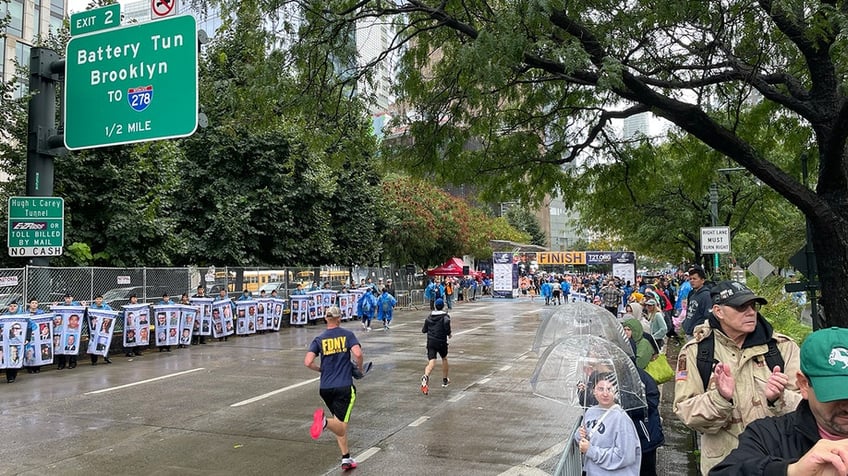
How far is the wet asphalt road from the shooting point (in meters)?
6.71

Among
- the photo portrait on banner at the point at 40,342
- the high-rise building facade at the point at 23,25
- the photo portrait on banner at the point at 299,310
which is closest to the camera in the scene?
the photo portrait on banner at the point at 40,342

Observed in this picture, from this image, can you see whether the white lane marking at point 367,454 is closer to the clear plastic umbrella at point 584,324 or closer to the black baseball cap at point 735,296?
the clear plastic umbrella at point 584,324

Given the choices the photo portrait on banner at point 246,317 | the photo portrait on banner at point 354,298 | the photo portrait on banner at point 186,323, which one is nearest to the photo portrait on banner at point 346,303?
the photo portrait on banner at point 354,298

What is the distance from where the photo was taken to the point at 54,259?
54.5 ft

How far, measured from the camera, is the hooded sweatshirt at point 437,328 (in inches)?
444

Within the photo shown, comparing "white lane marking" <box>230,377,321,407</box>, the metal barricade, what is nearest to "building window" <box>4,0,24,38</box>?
"white lane marking" <box>230,377,321,407</box>

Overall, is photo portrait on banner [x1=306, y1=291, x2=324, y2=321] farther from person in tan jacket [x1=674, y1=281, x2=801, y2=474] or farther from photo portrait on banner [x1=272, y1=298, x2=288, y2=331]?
person in tan jacket [x1=674, y1=281, x2=801, y2=474]

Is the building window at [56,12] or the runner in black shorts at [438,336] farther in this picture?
the building window at [56,12]

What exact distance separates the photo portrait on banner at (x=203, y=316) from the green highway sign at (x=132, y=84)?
29.3 ft

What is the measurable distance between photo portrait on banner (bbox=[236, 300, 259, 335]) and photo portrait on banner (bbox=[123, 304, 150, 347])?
4.40 meters

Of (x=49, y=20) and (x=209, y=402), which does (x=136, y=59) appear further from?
(x=49, y=20)

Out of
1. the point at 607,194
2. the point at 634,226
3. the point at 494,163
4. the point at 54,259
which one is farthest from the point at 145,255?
the point at 634,226

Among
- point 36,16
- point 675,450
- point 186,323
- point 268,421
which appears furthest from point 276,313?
point 36,16

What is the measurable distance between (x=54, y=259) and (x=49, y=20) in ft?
119
